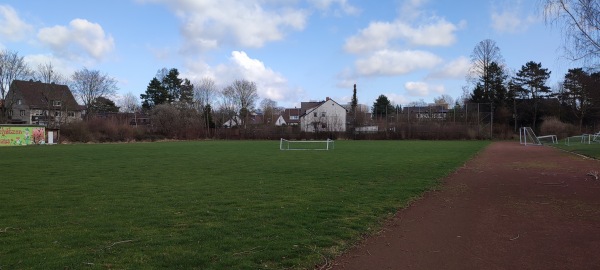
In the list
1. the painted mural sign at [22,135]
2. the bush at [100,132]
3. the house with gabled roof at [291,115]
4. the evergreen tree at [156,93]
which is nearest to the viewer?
the painted mural sign at [22,135]

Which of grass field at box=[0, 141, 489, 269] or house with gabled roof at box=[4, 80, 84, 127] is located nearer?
grass field at box=[0, 141, 489, 269]

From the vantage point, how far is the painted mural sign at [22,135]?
153 feet

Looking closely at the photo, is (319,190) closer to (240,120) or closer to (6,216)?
(6,216)

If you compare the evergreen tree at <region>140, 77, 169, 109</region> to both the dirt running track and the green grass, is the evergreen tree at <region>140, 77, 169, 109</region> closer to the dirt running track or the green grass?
the green grass

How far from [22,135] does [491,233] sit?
54.1 m

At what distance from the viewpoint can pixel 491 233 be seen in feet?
22.9

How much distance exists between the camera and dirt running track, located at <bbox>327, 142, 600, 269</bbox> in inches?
213

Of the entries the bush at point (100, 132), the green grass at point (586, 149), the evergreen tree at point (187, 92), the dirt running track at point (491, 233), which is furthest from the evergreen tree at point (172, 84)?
the dirt running track at point (491, 233)

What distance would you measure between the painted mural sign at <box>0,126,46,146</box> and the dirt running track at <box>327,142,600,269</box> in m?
50.0

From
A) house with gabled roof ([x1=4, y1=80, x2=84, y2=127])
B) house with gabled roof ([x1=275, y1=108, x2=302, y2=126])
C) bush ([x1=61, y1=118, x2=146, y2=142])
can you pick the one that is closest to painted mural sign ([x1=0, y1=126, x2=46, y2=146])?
bush ([x1=61, y1=118, x2=146, y2=142])

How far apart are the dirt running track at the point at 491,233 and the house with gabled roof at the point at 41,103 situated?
76078 millimetres

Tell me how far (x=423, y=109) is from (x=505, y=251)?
78744mm

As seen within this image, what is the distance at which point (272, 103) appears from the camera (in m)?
126

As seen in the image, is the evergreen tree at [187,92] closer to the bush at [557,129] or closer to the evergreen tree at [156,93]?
the evergreen tree at [156,93]
